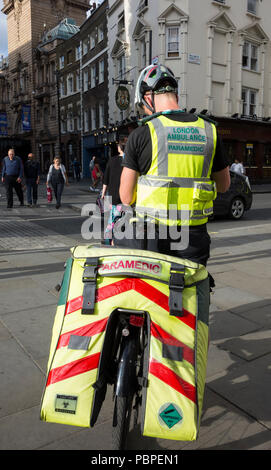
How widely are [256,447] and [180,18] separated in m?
24.4

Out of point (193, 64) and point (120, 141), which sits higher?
point (193, 64)

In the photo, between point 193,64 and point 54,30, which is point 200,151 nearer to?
point 193,64

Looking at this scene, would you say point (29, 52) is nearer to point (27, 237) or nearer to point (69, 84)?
point (69, 84)

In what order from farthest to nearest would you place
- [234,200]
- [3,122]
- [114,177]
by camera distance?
[3,122] → [234,200] → [114,177]

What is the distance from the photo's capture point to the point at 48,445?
2014mm

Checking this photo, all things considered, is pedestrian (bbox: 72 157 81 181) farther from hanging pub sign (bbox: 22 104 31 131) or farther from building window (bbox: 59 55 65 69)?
building window (bbox: 59 55 65 69)

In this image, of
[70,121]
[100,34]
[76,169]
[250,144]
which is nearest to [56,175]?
[250,144]

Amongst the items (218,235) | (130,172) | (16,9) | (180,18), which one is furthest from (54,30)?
(130,172)

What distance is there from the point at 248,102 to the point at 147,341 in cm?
2669

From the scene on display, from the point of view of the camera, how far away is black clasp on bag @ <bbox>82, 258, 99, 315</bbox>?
171 centimetres

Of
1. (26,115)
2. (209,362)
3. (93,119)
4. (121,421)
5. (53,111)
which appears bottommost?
(209,362)

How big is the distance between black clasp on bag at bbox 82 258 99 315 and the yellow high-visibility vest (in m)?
0.45

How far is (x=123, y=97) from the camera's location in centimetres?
2470

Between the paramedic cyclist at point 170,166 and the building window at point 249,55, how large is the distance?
86.4ft
